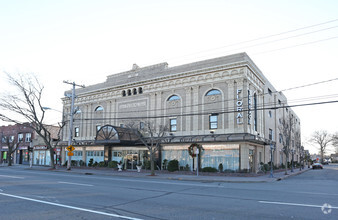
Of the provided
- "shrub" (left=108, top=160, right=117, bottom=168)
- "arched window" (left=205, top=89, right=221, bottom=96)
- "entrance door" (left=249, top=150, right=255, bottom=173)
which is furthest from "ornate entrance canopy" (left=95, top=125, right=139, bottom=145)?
"entrance door" (left=249, top=150, right=255, bottom=173)

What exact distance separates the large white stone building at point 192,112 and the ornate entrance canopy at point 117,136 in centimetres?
11

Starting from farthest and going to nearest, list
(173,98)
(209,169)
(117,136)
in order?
(173,98)
(117,136)
(209,169)

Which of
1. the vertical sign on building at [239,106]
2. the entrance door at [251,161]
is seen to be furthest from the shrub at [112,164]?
the vertical sign on building at [239,106]

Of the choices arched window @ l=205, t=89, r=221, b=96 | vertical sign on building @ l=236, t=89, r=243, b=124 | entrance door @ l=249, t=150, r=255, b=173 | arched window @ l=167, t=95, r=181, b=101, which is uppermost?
arched window @ l=205, t=89, r=221, b=96

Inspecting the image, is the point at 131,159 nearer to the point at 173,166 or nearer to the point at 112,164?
the point at 112,164

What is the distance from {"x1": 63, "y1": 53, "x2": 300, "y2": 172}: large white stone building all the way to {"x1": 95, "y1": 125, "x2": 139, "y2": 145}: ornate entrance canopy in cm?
11

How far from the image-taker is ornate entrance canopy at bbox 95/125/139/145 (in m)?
31.1

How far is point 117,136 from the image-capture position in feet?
102

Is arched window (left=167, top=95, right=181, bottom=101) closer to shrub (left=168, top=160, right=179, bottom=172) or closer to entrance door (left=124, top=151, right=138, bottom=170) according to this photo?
shrub (left=168, top=160, right=179, bottom=172)

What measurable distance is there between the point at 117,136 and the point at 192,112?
871 centimetres

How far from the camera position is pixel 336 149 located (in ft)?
359

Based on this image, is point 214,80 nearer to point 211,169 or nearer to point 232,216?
point 211,169

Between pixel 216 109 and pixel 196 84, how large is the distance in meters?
3.62

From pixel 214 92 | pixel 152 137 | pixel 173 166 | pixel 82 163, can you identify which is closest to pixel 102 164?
pixel 82 163
